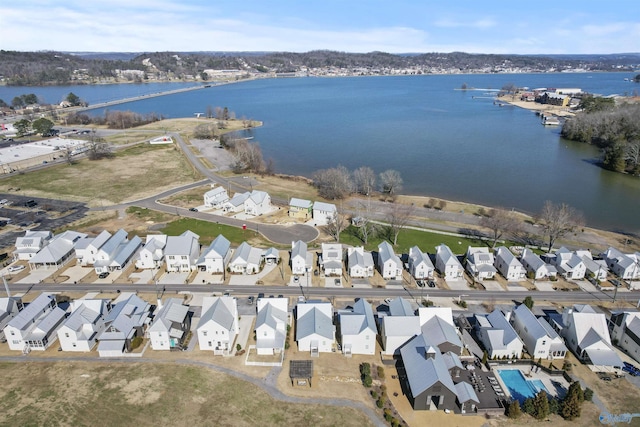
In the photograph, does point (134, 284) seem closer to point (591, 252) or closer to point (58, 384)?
point (58, 384)

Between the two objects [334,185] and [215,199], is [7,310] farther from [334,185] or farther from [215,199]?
[334,185]

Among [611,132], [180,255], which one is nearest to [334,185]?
[180,255]

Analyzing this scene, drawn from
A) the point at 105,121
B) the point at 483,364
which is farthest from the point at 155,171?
the point at 483,364

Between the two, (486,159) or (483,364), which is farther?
(486,159)

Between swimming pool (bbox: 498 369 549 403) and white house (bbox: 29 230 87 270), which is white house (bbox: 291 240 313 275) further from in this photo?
white house (bbox: 29 230 87 270)

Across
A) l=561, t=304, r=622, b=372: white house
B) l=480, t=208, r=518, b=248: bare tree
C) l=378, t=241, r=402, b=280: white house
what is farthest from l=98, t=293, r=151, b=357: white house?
l=480, t=208, r=518, b=248: bare tree

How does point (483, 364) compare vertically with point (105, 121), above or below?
below
